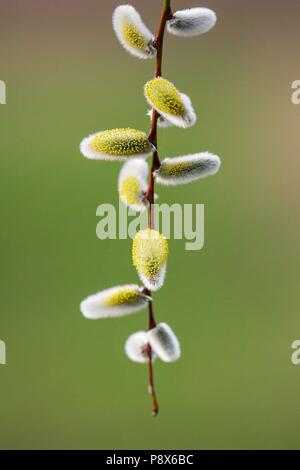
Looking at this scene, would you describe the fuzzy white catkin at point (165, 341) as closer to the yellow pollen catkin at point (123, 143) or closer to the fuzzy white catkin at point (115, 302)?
the fuzzy white catkin at point (115, 302)

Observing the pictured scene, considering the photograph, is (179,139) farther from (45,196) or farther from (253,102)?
(45,196)

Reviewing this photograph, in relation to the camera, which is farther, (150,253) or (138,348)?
(138,348)

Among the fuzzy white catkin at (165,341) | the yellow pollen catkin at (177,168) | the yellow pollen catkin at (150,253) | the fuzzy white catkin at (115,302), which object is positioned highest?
the yellow pollen catkin at (177,168)

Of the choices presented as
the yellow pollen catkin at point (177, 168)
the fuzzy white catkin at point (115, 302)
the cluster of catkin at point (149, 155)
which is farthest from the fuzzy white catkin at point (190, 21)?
the fuzzy white catkin at point (115, 302)

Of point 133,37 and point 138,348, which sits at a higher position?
point 133,37

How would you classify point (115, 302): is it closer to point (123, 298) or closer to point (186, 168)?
point (123, 298)

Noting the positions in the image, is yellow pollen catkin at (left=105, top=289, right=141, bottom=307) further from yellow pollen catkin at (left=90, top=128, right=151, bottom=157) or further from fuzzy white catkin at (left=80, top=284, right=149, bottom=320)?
yellow pollen catkin at (left=90, top=128, right=151, bottom=157)

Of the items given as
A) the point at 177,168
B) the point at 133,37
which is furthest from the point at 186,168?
the point at 133,37
